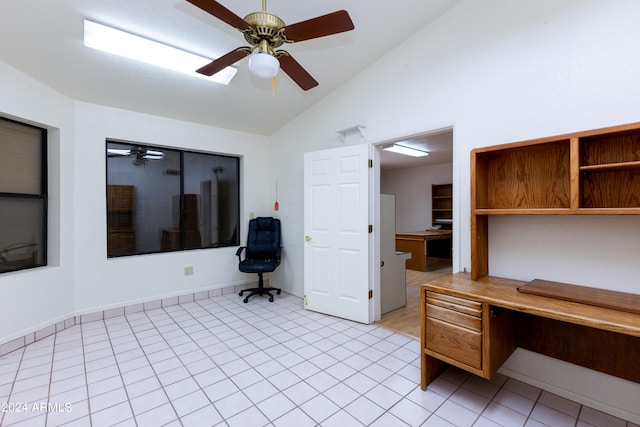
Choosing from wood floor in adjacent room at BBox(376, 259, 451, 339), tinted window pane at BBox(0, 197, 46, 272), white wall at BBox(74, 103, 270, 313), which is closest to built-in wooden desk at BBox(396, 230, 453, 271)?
wood floor in adjacent room at BBox(376, 259, 451, 339)

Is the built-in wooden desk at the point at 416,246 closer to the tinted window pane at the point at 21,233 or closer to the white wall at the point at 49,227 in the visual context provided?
the white wall at the point at 49,227

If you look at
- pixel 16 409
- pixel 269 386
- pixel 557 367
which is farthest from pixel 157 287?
pixel 557 367

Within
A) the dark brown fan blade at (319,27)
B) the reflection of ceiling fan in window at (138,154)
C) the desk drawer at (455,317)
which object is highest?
the dark brown fan blade at (319,27)

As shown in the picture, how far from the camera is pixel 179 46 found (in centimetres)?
255

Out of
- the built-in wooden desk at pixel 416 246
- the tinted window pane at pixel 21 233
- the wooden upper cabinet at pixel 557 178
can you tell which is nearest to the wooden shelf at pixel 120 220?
the tinted window pane at pixel 21 233

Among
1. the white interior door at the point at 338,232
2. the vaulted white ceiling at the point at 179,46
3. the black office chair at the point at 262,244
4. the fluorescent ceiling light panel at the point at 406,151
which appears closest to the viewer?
the vaulted white ceiling at the point at 179,46

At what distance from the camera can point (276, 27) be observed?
1.59 metres

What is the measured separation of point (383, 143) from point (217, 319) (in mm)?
2834

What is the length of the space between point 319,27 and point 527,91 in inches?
64.5

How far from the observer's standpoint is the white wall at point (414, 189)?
7450 mm

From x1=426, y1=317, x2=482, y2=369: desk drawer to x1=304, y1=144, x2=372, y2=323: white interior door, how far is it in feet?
3.73

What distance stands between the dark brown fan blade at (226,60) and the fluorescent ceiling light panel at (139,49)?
2.86 feet

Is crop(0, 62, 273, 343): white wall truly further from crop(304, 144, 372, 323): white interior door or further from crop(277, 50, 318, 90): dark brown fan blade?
crop(277, 50, 318, 90): dark brown fan blade

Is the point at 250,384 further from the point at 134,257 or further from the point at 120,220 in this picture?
the point at 120,220
